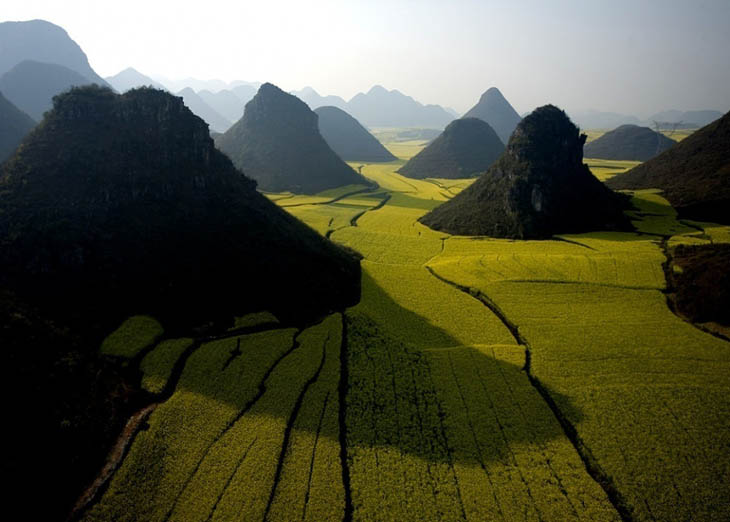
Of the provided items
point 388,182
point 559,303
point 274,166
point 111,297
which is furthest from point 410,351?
point 388,182

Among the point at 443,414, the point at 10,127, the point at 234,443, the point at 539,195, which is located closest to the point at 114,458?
the point at 234,443

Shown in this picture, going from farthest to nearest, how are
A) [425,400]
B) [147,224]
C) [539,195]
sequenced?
[539,195]
[147,224]
[425,400]

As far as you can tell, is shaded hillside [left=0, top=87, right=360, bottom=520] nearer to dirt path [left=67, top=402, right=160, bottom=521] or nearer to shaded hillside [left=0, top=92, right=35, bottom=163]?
dirt path [left=67, top=402, right=160, bottom=521]

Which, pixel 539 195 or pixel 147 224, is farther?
pixel 539 195

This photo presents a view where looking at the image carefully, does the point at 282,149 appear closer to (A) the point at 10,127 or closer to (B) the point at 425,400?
(A) the point at 10,127

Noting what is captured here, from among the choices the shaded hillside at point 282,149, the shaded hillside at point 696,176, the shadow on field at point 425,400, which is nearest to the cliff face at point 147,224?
the shadow on field at point 425,400

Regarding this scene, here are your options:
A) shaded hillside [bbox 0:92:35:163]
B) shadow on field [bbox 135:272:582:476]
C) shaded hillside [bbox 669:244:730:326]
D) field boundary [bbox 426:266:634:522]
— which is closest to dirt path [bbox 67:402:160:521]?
shadow on field [bbox 135:272:582:476]
